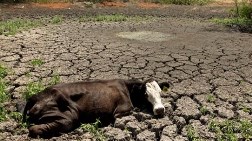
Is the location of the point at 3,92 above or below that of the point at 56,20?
below

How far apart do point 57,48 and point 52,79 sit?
6.71 ft

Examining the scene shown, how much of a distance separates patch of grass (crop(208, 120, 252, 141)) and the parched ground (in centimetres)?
10

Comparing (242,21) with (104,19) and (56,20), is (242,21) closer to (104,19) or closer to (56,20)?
(104,19)

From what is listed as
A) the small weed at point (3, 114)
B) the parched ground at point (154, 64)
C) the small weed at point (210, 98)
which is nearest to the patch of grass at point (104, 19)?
the parched ground at point (154, 64)

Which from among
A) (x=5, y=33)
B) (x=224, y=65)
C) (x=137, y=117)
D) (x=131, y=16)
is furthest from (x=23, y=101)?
(x=131, y=16)

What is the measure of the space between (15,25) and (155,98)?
666 centimetres

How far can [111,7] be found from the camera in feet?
50.2

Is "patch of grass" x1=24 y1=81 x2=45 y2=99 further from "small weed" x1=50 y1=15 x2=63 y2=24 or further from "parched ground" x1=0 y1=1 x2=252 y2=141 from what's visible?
"small weed" x1=50 y1=15 x2=63 y2=24

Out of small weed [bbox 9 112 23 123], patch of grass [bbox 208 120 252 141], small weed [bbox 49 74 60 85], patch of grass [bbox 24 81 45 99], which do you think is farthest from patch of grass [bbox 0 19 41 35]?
patch of grass [bbox 208 120 252 141]

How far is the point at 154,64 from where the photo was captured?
6.89 metres

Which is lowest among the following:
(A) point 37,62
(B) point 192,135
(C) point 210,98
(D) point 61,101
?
(B) point 192,135

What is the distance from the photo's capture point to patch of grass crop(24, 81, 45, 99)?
531 cm

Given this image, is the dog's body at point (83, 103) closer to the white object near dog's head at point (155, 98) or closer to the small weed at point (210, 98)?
the white object near dog's head at point (155, 98)

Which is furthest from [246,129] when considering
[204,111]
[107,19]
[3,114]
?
[107,19]
